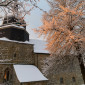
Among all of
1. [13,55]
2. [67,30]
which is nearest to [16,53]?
[13,55]

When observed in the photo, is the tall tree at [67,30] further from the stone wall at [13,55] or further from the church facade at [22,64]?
the stone wall at [13,55]

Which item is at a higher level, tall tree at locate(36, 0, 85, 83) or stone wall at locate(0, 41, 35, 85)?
tall tree at locate(36, 0, 85, 83)

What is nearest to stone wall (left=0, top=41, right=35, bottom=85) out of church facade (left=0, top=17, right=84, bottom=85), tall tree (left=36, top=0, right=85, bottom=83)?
church facade (left=0, top=17, right=84, bottom=85)

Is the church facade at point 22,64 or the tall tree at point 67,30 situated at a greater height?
the tall tree at point 67,30

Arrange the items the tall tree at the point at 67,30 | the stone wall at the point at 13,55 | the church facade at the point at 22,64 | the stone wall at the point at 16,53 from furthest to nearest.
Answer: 1. the stone wall at the point at 16,53
2. the stone wall at the point at 13,55
3. the church facade at the point at 22,64
4. the tall tree at the point at 67,30

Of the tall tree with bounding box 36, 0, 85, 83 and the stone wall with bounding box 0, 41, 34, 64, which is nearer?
the tall tree with bounding box 36, 0, 85, 83

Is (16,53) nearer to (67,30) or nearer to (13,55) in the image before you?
(13,55)

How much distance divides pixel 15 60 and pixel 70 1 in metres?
10.8

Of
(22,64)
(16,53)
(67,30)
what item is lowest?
(22,64)

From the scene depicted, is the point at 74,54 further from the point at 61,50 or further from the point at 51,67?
the point at 51,67

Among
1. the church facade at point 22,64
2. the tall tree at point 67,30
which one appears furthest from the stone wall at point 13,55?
the tall tree at point 67,30

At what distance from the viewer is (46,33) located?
6.27 meters

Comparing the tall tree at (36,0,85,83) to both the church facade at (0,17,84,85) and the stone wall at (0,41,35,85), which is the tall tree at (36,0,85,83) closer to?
the church facade at (0,17,84,85)

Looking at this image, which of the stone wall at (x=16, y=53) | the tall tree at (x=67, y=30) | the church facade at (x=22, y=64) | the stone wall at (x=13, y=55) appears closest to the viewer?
the tall tree at (x=67, y=30)
